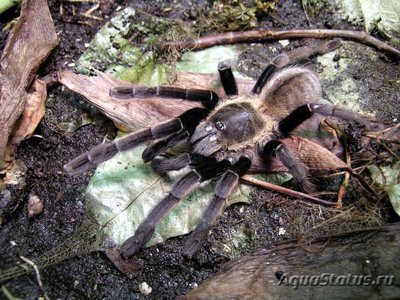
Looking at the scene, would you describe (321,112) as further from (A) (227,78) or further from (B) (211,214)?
(B) (211,214)

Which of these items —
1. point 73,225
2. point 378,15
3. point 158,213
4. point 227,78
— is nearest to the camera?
point 158,213

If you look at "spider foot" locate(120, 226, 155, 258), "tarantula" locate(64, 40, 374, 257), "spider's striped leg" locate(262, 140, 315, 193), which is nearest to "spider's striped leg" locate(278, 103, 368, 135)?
"tarantula" locate(64, 40, 374, 257)

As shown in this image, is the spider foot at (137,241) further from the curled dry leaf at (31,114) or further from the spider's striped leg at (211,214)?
the curled dry leaf at (31,114)

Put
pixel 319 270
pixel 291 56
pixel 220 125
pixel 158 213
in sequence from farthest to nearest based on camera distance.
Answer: pixel 291 56
pixel 220 125
pixel 158 213
pixel 319 270

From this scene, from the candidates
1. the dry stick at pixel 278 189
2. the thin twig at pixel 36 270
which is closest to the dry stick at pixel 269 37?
the dry stick at pixel 278 189

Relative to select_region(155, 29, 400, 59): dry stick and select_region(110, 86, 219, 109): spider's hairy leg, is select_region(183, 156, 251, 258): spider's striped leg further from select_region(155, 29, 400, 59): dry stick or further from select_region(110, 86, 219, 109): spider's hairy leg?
select_region(155, 29, 400, 59): dry stick

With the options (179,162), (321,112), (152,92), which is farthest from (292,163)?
(152,92)
